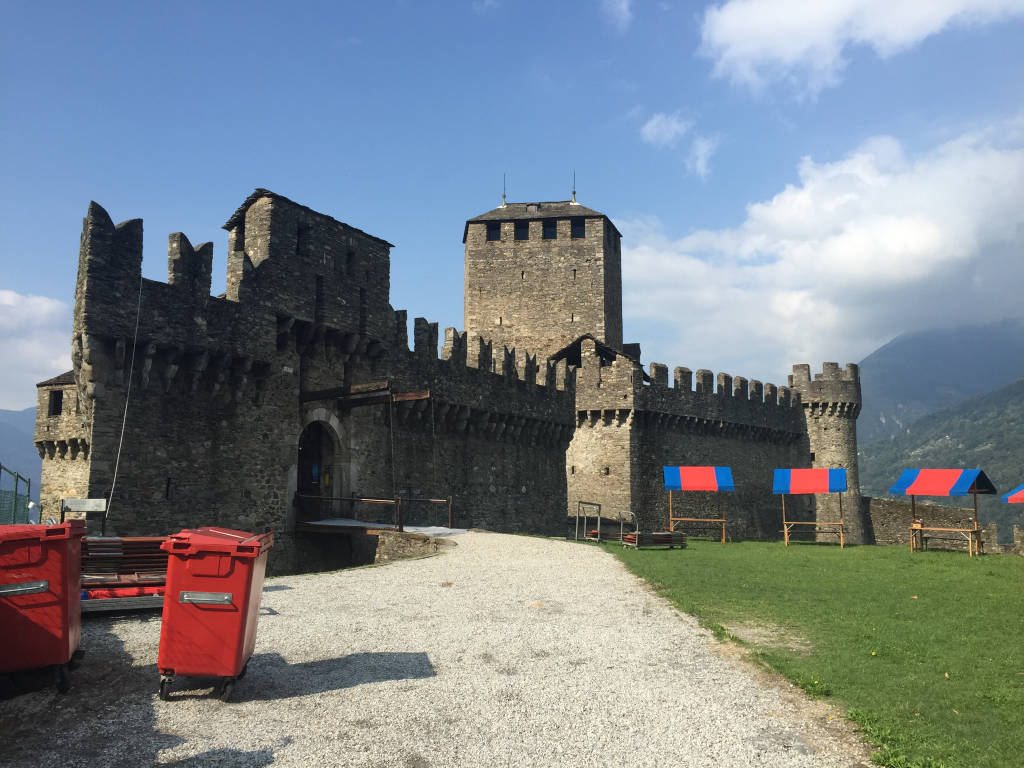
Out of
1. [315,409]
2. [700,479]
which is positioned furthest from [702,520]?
[315,409]

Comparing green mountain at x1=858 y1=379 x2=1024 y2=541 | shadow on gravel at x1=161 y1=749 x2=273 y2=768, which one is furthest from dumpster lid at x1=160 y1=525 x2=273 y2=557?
green mountain at x1=858 y1=379 x2=1024 y2=541

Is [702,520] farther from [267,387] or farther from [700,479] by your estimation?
[267,387]

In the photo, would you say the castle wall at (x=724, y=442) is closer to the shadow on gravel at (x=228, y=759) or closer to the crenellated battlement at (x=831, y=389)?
the crenellated battlement at (x=831, y=389)

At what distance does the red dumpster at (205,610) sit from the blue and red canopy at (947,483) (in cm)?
1877

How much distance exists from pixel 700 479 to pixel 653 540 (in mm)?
5639

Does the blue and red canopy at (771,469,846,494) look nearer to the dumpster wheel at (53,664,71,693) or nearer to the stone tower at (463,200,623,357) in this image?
the stone tower at (463,200,623,357)

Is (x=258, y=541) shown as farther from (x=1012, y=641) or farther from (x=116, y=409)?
(x=116, y=409)

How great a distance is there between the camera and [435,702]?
6188mm

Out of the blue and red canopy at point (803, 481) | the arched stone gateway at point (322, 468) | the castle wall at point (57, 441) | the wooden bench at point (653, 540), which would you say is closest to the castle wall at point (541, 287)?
the blue and red canopy at point (803, 481)

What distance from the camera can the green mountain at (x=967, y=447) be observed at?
11094 centimetres

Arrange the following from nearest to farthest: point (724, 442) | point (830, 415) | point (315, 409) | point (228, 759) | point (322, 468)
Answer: point (228, 759) < point (315, 409) < point (322, 468) < point (724, 442) < point (830, 415)

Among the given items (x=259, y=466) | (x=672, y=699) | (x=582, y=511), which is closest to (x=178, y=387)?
(x=259, y=466)

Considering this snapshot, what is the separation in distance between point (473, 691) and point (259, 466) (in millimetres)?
12011

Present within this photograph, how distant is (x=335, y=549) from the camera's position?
59.8ft
